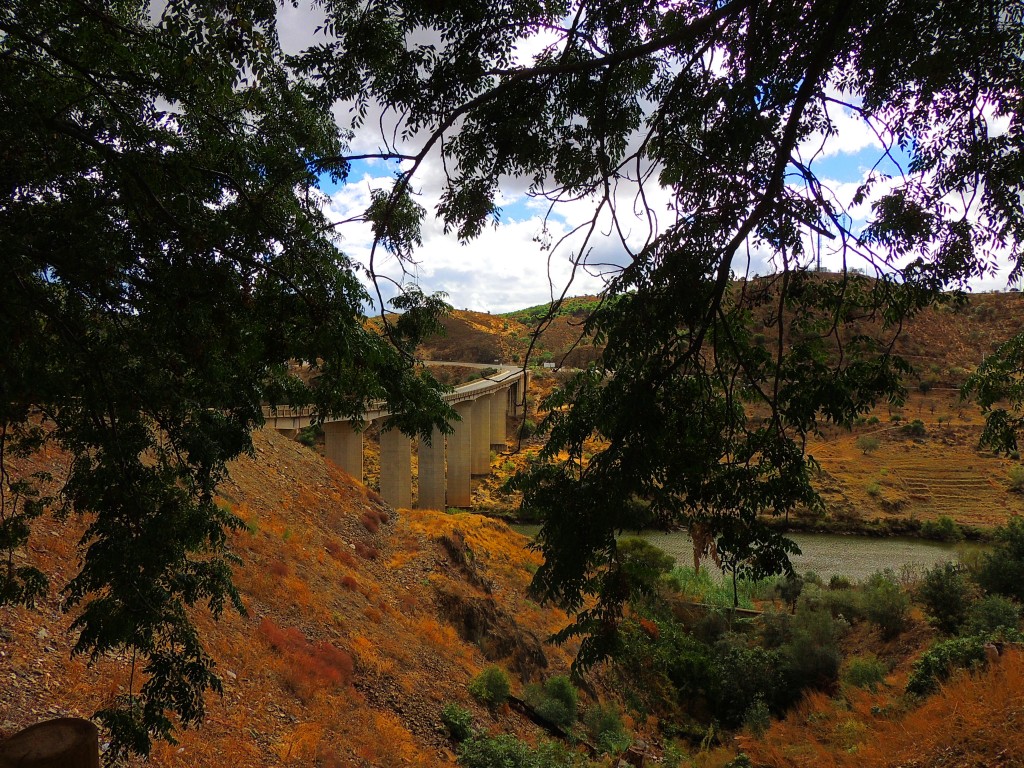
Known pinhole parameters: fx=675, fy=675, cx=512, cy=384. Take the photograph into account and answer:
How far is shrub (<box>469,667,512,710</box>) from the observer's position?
12.7 meters

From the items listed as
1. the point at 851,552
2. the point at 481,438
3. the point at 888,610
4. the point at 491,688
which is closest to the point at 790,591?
the point at 888,610

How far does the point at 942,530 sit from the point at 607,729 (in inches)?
1164

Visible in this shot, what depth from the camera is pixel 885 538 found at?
35.2 metres

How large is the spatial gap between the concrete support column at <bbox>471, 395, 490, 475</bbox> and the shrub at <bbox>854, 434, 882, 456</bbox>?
1001 inches

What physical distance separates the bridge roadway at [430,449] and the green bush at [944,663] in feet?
43.7

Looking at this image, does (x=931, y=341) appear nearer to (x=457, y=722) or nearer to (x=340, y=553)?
(x=340, y=553)

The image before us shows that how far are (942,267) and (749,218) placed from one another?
1.59 meters

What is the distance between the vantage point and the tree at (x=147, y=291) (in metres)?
3.79

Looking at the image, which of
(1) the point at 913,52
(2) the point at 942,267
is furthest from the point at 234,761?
(1) the point at 913,52

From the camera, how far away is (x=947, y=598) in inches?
730

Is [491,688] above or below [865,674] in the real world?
above

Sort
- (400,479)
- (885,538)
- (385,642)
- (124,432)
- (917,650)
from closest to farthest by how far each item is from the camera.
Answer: (124,432), (385,642), (917,650), (400,479), (885,538)

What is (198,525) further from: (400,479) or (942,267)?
(400,479)

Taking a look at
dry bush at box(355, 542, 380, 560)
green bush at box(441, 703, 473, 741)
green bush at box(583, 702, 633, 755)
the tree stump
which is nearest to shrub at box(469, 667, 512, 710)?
green bush at box(441, 703, 473, 741)
